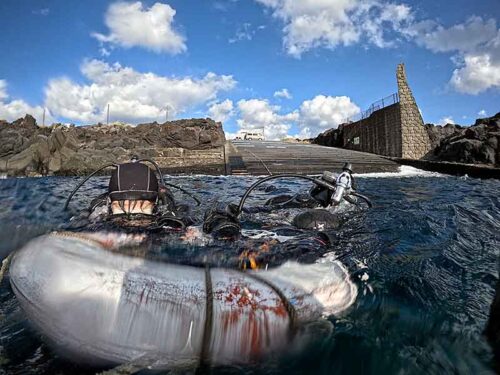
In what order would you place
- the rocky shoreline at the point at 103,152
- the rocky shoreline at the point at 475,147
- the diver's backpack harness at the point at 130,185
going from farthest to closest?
the rocky shoreline at the point at 103,152 < the rocky shoreline at the point at 475,147 < the diver's backpack harness at the point at 130,185

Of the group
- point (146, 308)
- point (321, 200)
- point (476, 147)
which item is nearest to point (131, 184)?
point (146, 308)

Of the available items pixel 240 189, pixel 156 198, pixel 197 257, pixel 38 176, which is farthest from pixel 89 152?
pixel 197 257

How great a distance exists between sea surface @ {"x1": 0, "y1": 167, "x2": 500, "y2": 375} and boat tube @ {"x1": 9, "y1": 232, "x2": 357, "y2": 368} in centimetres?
16

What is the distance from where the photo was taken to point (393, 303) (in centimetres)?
286

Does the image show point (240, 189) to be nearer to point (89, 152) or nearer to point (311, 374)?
point (311, 374)

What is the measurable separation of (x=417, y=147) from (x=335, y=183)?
21.0 metres

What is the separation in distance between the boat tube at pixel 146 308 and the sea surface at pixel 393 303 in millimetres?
158

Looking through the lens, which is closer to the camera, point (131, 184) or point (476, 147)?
point (131, 184)

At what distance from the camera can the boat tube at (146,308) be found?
2.01m

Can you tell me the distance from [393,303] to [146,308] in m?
2.06

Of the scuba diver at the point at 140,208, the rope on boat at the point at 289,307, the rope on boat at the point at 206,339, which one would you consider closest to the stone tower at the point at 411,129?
the scuba diver at the point at 140,208

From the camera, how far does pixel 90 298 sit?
6.73ft

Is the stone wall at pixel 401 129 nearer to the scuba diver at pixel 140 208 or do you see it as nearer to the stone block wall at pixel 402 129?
the stone block wall at pixel 402 129

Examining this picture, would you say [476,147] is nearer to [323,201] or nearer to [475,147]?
[475,147]
